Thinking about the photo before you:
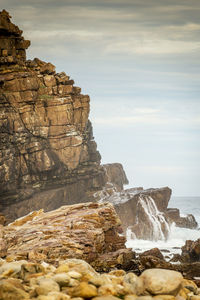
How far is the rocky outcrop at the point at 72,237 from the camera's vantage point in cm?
3025


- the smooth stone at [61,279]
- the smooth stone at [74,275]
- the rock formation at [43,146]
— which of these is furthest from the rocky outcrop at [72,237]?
the rock formation at [43,146]

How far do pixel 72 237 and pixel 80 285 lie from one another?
61.8 ft

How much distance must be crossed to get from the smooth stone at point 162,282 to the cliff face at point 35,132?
45.4 metres

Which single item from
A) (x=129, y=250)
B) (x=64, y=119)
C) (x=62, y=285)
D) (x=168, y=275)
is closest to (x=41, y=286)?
(x=62, y=285)

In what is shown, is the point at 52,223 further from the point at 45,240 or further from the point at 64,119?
the point at 64,119

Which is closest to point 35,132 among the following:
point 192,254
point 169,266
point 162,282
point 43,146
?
point 43,146

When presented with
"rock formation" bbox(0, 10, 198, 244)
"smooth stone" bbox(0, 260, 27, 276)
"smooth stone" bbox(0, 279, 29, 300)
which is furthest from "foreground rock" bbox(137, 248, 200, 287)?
"rock formation" bbox(0, 10, 198, 244)

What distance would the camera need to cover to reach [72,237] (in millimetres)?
33062

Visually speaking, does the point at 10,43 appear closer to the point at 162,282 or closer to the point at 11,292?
the point at 162,282

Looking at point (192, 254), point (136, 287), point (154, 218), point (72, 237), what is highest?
point (136, 287)

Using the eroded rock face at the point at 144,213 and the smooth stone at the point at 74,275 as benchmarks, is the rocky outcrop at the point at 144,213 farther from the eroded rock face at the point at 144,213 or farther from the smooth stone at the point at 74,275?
the smooth stone at the point at 74,275

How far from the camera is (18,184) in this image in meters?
62.5

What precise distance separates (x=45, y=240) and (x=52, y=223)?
15.3 ft

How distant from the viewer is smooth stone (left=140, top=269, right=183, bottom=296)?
15.0 metres
